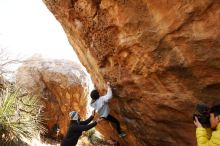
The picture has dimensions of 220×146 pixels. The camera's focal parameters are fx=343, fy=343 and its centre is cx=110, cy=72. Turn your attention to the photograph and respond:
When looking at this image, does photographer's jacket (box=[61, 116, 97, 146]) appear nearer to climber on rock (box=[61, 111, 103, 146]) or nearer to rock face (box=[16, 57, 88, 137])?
climber on rock (box=[61, 111, 103, 146])

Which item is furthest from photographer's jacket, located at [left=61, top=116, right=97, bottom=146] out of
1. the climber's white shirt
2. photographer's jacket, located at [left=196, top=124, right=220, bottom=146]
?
photographer's jacket, located at [left=196, top=124, right=220, bottom=146]

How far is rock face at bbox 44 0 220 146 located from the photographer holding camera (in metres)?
1.05

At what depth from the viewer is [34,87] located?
55.0 ft

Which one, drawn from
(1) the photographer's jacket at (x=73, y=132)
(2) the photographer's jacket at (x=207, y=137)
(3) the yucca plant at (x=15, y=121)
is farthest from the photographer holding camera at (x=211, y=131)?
(3) the yucca plant at (x=15, y=121)

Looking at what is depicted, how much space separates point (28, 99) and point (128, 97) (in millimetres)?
5486

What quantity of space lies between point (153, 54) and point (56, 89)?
10.7 meters

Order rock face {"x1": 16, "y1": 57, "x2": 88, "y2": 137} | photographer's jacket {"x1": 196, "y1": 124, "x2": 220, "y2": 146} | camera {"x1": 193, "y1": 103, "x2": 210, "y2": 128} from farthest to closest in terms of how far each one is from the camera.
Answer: rock face {"x1": 16, "y1": 57, "x2": 88, "y2": 137}
camera {"x1": 193, "y1": 103, "x2": 210, "y2": 128}
photographer's jacket {"x1": 196, "y1": 124, "x2": 220, "y2": 146}

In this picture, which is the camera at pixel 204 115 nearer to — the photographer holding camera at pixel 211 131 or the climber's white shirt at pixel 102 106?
the photographer holding camera at pixel 211 131

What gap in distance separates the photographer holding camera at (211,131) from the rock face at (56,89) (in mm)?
11756

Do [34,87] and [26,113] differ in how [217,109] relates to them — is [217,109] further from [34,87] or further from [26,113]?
[34,87]

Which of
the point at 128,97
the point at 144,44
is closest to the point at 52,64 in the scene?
the point at 128,97

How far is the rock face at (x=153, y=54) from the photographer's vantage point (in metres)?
5.88

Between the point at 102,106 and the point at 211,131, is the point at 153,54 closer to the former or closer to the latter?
the point at 211,131

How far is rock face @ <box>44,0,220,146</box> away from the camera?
5.88 meters
